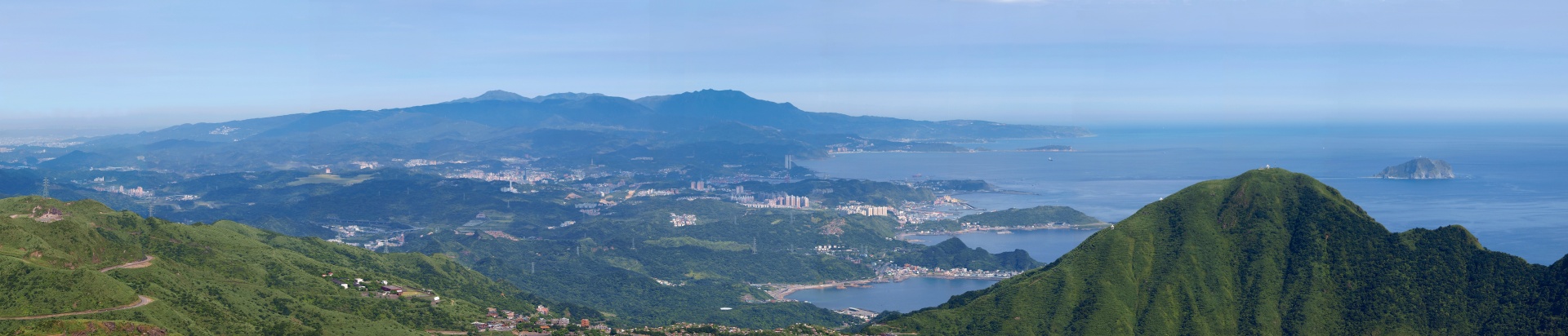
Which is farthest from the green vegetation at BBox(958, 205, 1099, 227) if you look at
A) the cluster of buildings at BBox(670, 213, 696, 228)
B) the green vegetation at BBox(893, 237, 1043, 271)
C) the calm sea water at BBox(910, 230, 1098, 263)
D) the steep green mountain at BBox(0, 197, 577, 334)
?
the steep green mountain at BBox(0, 197, 577, 334)

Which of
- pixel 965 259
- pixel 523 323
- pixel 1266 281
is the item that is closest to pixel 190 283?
pixel 523 323

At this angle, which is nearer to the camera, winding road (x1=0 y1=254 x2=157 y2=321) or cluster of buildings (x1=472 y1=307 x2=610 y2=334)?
winding road (x1=0 y1=254 x2=157 y2=321)

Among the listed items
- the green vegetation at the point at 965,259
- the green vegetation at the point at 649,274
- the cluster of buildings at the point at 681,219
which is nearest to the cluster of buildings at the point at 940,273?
the green vegetation at the point at 965,259

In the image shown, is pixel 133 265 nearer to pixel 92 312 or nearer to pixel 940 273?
pixel 92 312

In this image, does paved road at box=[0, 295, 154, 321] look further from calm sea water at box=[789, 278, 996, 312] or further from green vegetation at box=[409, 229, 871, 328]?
calm sea water at box=[789, 278, 996, 312]

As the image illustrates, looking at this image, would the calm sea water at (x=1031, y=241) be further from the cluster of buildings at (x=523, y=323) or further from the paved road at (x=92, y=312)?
the paved road at (x=92, y=312)

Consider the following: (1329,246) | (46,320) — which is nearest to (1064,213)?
(1329,246)
